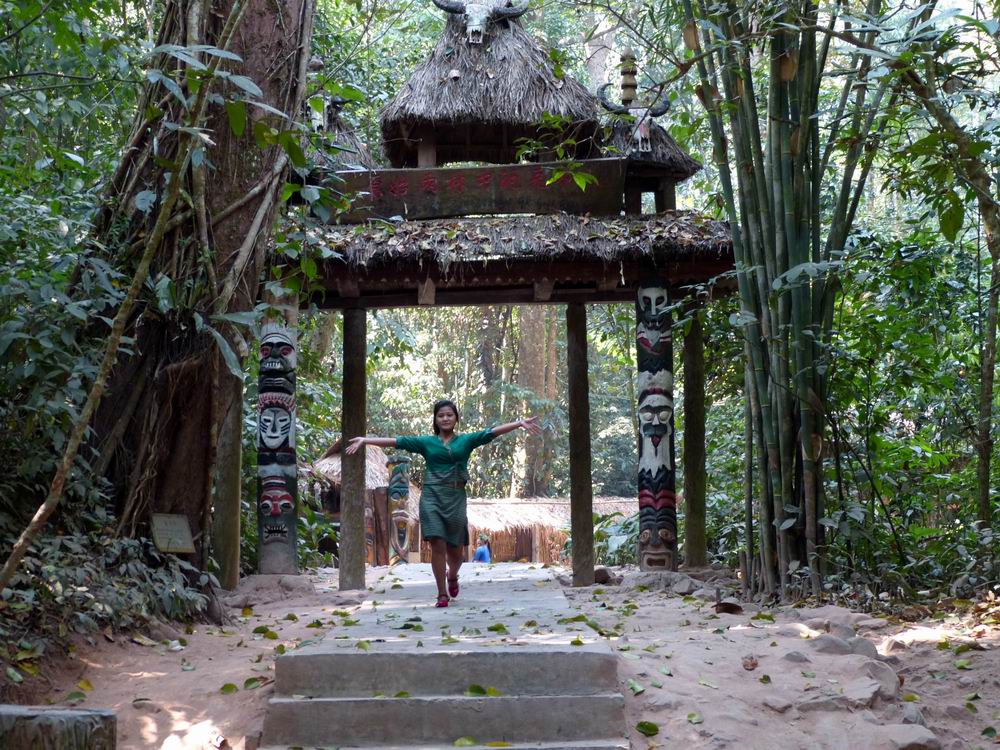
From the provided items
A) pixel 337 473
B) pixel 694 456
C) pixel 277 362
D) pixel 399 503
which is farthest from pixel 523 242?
pixel 399 503

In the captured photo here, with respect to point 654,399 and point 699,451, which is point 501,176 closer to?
point 654,399

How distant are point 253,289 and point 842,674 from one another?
3.74m

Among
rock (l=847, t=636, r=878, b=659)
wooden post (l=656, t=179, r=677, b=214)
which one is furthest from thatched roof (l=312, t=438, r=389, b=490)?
rock (l=847, t=636, r=878, b=659)

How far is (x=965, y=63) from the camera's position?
3.98m

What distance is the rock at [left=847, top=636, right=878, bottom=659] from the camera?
4680 mm

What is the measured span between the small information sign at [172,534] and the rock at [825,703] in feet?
11.2

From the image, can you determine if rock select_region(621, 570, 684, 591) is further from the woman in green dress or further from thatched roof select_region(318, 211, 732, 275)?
thatched roof select_region(318, 211, 732, 275)

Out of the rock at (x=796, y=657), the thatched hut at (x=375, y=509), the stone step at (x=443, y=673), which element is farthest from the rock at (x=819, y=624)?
the thatched hut at (x=375, y=509)

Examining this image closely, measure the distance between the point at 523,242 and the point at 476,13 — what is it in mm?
2822

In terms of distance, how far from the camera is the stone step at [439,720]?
12.9 ft

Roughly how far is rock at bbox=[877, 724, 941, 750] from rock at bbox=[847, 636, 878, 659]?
2.69 ft

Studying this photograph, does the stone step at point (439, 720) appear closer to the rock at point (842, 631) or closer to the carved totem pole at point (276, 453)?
the rock at point (842, 631)

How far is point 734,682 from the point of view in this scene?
4375 mm

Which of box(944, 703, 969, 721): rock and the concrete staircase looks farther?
box(944, 703, 969, 721): rock
